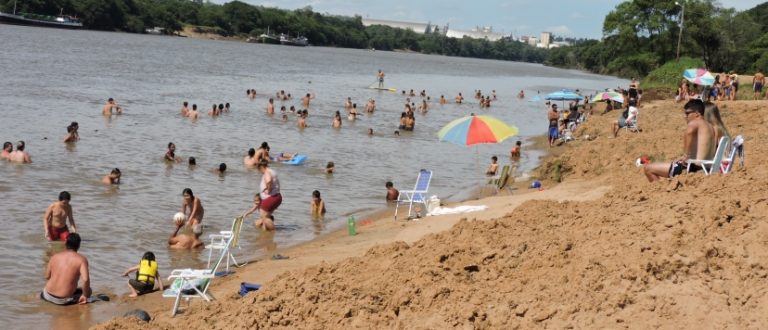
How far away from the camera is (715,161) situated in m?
9.28

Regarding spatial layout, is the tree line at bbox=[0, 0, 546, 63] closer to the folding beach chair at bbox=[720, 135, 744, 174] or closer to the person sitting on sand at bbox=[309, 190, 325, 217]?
the person sitting on sand at bbox=[309, 190, 325, 217]

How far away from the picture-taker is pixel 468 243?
782 centimetres

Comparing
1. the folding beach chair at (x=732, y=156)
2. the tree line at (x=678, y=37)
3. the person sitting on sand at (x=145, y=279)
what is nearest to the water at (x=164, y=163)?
the person sitting on sand at (x=145, y=279)

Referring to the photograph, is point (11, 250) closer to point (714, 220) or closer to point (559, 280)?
point (559, 280)

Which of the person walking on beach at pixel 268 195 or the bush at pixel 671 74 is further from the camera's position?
the bush at pixel 671 74

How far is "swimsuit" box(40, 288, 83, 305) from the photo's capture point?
934 centimetres

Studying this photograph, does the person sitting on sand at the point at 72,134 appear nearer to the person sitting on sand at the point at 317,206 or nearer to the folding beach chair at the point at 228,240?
the person sitting on sand at the point at 317,206

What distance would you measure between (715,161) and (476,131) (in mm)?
6401

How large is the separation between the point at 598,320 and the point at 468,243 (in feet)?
6.73

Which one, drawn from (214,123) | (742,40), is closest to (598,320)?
(214,123)

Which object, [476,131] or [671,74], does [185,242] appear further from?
[671,74]

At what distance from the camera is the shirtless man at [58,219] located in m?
12.2

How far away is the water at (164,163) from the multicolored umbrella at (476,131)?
8.08ft

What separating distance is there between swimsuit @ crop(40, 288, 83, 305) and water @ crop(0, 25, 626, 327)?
102 millimetres
